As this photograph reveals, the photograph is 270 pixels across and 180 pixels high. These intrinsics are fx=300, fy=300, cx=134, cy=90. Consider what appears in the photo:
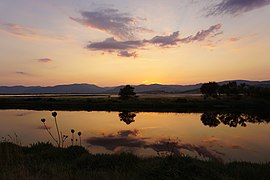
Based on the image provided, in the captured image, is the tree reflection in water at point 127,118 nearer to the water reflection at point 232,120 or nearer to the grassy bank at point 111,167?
the water reflection at point 232,120

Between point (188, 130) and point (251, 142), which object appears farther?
point (188, 130)

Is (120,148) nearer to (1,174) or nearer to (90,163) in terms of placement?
(90,163)

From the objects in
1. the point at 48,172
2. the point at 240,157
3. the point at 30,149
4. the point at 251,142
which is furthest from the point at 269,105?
the point at 48,172

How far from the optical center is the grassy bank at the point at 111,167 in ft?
24.4

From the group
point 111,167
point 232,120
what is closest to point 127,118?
point 232,120

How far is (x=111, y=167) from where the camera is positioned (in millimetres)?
9773

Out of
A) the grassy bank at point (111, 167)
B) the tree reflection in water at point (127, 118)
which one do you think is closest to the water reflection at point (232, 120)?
the tree reflection in water at point (127, 118)

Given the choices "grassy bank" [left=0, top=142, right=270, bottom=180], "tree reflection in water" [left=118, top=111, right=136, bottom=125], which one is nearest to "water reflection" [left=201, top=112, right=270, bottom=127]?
"tree reflection in water" [left=118, top=111, right=136, bottom=125]

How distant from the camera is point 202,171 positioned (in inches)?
317

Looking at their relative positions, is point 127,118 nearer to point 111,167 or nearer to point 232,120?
point 232,120

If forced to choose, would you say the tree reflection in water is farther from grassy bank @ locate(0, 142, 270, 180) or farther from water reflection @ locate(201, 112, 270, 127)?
grassy bank @ locate(0, 142, 270, 180)

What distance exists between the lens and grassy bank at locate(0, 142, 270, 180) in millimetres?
7430

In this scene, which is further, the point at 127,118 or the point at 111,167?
the point at 127,118

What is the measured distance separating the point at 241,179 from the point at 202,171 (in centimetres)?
122
